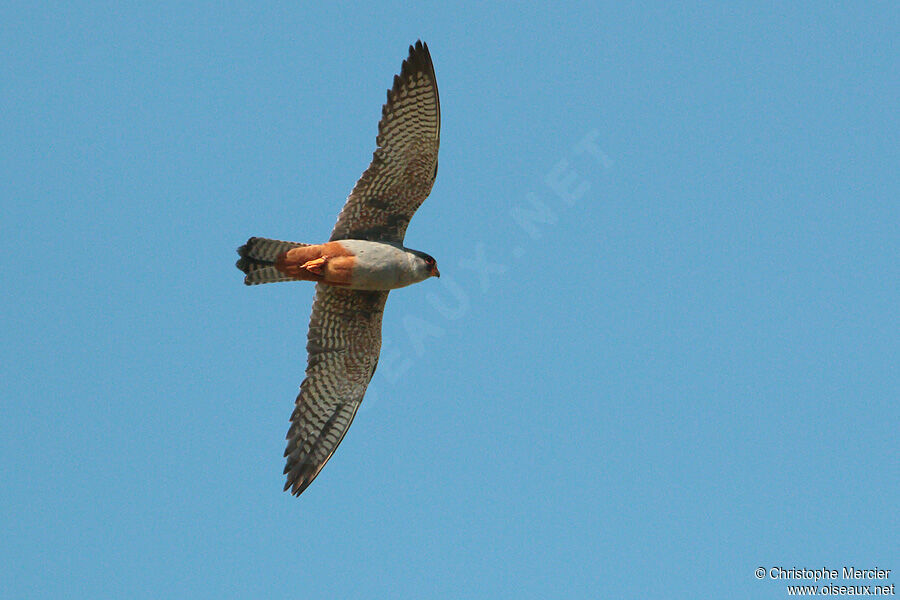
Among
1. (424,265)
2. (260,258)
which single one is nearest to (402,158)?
(424,265)

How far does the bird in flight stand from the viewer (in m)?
13.9

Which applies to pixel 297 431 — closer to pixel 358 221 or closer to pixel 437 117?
pixel 358 221

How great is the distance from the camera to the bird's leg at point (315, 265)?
14.0 metres

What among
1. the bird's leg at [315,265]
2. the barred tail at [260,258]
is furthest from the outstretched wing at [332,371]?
the barred tail at [260,258]

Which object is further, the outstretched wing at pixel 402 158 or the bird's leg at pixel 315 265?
the bird's leg at pixel 315 265

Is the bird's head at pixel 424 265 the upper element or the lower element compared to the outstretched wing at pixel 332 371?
upper

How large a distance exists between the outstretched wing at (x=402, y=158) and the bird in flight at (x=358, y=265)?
0.01 metres

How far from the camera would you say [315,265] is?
1405 cm

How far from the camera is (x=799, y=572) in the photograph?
15.2 meters

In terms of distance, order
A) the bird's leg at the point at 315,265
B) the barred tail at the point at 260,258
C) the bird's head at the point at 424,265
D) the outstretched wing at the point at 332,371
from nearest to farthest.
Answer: the barred tail at the point at 260,258 → the bird's leg at the point at 315,265 → the bird's head at the point at 424,265 → the outstretched wing at the point at 332,371

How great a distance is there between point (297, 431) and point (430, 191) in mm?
3438

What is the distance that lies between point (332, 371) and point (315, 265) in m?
1.64

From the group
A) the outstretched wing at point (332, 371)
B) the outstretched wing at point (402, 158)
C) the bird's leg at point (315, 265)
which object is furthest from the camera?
the outstretched wing at point (332, 371)

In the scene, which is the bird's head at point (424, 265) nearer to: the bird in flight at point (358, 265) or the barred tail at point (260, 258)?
the bird in flight at point (358, 265)
